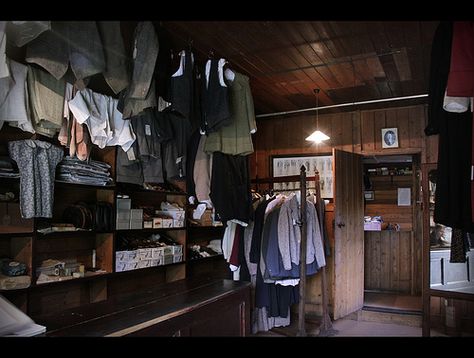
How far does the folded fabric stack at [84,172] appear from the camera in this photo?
264 cm

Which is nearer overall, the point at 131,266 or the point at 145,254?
the point at 131,266

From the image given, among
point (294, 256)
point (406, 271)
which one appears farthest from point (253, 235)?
point (406, 271)

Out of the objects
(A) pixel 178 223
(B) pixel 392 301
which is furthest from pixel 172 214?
(B) pixel 392 301

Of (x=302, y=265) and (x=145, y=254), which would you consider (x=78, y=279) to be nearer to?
(x=145, y=254)

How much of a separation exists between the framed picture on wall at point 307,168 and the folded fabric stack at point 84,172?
1.93 meters

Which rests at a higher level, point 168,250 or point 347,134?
point 347,134

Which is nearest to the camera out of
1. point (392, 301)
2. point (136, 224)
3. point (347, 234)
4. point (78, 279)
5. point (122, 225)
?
point (78, 279)

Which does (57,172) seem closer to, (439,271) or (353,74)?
(353,74)

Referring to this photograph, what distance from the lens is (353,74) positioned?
282 centimetres

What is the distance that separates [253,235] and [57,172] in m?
1.54

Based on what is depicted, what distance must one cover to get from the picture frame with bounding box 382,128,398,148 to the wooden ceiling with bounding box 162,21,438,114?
0.51 meters

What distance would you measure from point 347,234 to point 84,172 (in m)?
2.54

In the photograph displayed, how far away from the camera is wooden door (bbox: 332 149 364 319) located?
12.4 ft

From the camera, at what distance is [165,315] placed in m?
1.47
